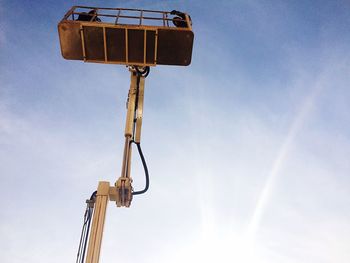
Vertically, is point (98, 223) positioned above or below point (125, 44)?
below

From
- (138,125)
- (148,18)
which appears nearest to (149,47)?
(148,18)

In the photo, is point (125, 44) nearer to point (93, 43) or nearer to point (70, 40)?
point (93, 43)

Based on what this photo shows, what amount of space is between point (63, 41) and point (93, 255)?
4200 millimetres

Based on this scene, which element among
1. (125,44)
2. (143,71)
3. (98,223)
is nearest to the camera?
(98,223)

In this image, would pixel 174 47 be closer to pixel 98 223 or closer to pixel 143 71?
pixel 143 71

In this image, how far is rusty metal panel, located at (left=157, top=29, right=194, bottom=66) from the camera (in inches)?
245

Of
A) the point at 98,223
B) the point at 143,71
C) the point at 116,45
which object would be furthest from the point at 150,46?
the point at 98,223

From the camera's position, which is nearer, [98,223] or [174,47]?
[98,223]

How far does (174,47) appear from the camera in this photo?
646cm

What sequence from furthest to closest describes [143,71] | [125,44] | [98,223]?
[143,71], [125,44], [98,223]

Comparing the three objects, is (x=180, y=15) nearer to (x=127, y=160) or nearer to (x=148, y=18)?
(x=148, y=18)

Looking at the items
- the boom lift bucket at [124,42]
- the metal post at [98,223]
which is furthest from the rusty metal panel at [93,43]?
the metal post at [98,223]

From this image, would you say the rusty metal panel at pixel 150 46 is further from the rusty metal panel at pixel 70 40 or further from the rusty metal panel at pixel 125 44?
the rusty metal panel at pixel 70 40

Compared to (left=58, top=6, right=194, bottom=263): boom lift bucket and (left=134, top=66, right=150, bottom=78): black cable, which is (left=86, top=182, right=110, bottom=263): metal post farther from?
(left=134, top=66, right=150, bottom=78): black cable
